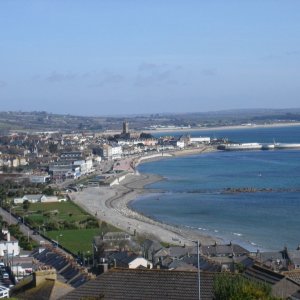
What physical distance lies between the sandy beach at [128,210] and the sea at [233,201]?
0.58 m

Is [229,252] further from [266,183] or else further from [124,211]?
[266,183]

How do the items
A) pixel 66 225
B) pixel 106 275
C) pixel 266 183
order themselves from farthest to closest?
pixel 266 183 → pixel 66 225 → pixel 106 275

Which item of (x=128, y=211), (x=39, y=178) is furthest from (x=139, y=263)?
(x=39, y=178)

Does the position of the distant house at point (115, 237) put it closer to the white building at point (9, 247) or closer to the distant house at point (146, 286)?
the white building at point (9, 247)

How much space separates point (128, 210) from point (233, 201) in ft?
13.9

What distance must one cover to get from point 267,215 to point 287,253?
10198 millimetres

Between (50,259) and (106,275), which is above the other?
(106,275)

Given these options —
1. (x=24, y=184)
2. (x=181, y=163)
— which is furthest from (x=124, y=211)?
(x=181, y=163)

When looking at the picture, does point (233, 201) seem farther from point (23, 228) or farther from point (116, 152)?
point (116, 152)

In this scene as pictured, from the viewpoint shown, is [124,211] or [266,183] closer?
[124,211]

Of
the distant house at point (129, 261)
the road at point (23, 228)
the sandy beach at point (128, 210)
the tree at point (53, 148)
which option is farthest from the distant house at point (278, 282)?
the tree at point (53, 148)

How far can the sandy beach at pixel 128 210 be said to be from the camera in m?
21.5

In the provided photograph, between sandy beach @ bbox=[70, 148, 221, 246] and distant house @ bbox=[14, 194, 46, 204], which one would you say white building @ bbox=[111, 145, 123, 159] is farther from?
distant house @ bbox=[14, 194, 46, 204]

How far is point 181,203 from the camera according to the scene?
101ft
